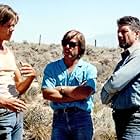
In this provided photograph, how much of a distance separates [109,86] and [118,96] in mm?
162

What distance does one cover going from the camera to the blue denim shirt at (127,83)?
4.97 metres

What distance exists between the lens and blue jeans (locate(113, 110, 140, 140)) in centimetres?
504

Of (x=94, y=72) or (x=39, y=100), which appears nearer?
(x=94, y=72)

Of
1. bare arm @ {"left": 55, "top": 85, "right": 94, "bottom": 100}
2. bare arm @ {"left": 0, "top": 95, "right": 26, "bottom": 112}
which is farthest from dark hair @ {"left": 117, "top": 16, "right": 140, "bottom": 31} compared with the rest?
bare arm @ {"left": 0, "top": 95, "right": 26, "bottom": 112}

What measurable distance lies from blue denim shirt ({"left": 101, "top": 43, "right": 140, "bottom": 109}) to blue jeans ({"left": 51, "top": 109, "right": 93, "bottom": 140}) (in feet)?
1.94

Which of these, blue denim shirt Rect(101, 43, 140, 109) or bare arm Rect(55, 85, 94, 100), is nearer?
blue denim shirt Rect(101, 43, 140, 109)

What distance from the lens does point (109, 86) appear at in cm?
511

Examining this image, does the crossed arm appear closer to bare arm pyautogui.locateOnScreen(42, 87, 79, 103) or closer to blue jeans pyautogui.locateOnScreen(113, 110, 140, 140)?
bare arm pyautogui.locateOnScreen(42, 87, 79, 103)

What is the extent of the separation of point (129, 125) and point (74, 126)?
793 mm

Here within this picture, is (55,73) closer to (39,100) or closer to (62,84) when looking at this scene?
(62,84)

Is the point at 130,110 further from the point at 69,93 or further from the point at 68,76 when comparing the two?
the point at 68,76

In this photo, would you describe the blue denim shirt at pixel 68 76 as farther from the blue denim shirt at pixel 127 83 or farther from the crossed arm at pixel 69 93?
the blue denim shirt at pixel 127 83

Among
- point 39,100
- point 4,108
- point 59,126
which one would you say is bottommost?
point 39,100

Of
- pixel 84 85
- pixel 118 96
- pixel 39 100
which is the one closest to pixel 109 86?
pixel 118 96
